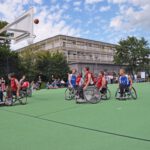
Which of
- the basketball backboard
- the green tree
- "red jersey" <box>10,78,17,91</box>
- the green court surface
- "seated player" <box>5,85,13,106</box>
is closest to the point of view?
the green court surface

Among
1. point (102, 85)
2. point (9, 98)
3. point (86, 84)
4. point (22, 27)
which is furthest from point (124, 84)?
point (22, 27)

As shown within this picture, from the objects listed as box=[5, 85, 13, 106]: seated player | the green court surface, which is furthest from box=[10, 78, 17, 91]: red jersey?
the green court surface

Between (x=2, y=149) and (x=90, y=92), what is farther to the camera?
(x=90, y=92)

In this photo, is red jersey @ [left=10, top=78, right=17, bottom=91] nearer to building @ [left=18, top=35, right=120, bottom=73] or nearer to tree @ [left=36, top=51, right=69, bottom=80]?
tree @ [left=36, top=51, right=69, bottom=80]

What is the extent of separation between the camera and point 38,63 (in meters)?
43.2

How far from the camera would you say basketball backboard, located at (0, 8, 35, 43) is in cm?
1388

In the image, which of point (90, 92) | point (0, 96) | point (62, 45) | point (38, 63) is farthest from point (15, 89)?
point (62, 45)

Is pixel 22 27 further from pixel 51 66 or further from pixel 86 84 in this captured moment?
pixel 51 66

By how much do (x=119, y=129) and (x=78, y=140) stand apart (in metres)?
1.27

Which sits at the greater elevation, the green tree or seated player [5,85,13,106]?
the green tree

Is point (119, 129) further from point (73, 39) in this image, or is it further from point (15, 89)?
point (73, 39)

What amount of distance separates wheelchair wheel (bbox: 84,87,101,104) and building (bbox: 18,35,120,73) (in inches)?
1781

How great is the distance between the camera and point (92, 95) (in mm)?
12266

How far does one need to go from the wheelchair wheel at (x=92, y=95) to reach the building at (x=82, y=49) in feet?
148
